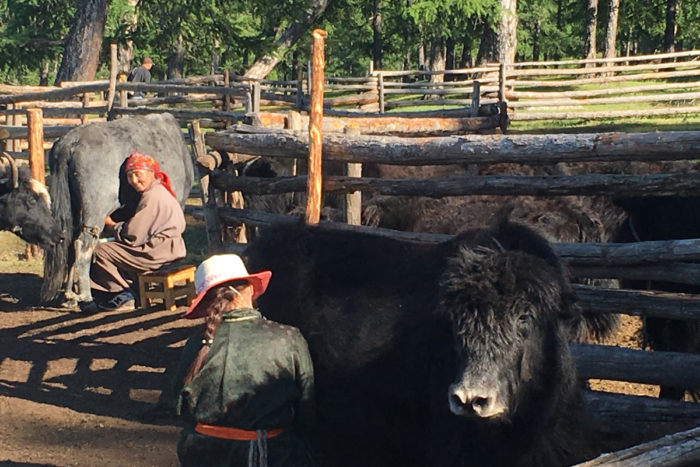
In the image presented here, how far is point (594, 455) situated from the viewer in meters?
3.97

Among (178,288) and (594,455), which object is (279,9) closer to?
(178,288)

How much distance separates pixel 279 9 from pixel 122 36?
4.84m

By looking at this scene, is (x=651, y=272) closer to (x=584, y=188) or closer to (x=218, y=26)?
(x=584, y=188)

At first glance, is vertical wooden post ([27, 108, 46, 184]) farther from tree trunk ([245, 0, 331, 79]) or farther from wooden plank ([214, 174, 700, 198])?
tree trunk ([245, 0, 331, 79])

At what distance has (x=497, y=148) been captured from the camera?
5992mm

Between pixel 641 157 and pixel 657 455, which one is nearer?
pixel 657 455

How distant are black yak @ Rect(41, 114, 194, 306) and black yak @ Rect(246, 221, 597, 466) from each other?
570 centimetres

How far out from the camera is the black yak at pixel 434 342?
11.7 feet

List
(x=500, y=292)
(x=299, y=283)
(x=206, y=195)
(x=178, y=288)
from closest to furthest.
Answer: (x=500, y=292) < (x=299, y=283) < (x=206, y=195) < (x=178, y=288)

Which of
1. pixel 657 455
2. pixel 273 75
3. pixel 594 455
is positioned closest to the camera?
pixel 657 455

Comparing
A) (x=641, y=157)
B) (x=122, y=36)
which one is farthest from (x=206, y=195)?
(x=122, y=36)

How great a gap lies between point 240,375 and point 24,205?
7976 millimetres

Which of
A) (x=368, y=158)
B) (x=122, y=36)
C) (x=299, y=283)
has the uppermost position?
(x=122, y=36)

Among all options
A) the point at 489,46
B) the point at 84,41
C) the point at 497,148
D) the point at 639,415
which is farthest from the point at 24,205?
the point at 489,46
